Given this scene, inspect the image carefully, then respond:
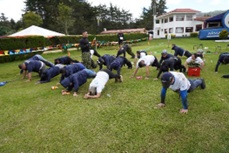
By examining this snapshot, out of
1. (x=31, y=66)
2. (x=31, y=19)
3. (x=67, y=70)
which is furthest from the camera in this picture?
(x=31, y=19)

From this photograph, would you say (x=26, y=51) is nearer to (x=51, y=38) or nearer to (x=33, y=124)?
(x=51, y=38)

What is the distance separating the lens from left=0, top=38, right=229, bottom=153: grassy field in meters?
3.24

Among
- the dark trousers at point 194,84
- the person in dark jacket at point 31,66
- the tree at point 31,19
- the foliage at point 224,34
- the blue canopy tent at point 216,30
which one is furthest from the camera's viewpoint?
the tree at point 31,19

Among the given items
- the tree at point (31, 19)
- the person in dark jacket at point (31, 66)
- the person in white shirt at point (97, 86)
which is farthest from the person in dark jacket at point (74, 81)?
the tree at point (31, 19)

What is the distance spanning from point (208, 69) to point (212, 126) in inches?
194

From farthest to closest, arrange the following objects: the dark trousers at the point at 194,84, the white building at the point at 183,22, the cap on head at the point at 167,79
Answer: the white building at the point at 183,22 < the dark trousers at the point at 194,84 < the cap on head at the point at 167,79

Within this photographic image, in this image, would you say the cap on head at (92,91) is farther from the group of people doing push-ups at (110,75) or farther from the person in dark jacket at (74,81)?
the person in dark jacket at (74,81)

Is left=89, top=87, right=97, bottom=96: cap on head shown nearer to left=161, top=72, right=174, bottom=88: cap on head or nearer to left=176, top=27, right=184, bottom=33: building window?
left=161, top=72, right=174, bottom=88: cap on head

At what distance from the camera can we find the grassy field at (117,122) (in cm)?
324

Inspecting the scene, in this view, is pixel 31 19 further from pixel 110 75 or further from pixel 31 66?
pixel 110 75

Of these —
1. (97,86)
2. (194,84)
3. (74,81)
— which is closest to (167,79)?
(194,84)

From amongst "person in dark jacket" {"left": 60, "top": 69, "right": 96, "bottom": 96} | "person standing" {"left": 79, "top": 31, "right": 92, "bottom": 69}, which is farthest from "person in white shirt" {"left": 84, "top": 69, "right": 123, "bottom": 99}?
"person standing" {"left": 79, "top": 31, "right": 92, "bottom": 69}

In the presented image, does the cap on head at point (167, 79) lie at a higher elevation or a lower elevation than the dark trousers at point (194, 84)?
higher

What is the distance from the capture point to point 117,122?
13.1 ft
